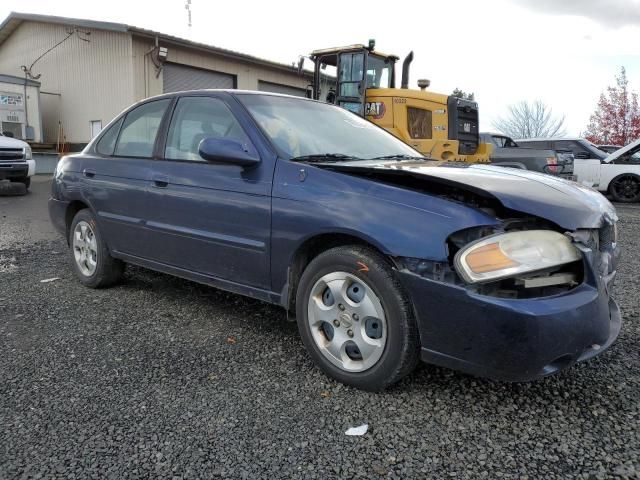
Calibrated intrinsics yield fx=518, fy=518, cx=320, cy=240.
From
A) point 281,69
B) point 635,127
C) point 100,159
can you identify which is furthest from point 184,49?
point 635,127

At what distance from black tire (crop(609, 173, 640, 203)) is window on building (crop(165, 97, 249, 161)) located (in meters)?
12.6

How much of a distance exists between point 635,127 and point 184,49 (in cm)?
2853

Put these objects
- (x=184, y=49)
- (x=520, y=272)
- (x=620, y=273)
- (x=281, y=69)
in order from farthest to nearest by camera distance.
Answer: (x=281, y=69)
(x=184, y=49)
(x=620, y=273)
(x=520, y=272)

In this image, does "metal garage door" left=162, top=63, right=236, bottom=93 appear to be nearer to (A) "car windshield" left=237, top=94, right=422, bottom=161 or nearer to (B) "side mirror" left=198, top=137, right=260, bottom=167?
(A) "car windshield" left=237, top=94, right=422, bottom=161

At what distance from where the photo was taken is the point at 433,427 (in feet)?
Answer: 7.79

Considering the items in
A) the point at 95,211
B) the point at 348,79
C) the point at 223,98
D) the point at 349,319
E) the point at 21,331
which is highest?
the point at 348,79

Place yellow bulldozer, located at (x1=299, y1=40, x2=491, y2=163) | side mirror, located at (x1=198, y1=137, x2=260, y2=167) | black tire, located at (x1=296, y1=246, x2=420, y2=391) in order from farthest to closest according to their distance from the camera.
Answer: yellow bulldozer, located at (x1=299, y1=40, x2=491, y2=163) < side mirror, located at (x1=198, y1=137, x2=260, y2=167) < black tire, located at (x1=296, y1=246, x2=420, y2=391)

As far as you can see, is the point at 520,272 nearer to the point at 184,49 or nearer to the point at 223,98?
the point at 223,98

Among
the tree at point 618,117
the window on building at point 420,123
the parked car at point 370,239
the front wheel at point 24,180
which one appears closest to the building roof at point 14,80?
the front wheel at point 24,180

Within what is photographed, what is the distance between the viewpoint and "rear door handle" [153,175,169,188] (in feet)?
12.2

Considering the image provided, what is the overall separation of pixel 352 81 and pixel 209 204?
696cm

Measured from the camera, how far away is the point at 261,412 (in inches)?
98.5

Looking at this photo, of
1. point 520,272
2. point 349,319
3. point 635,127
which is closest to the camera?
point 520,272

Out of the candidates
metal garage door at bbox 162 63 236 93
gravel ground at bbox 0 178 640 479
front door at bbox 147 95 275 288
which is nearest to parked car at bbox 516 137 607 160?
metal garage door at bbox 162 63 236 93
